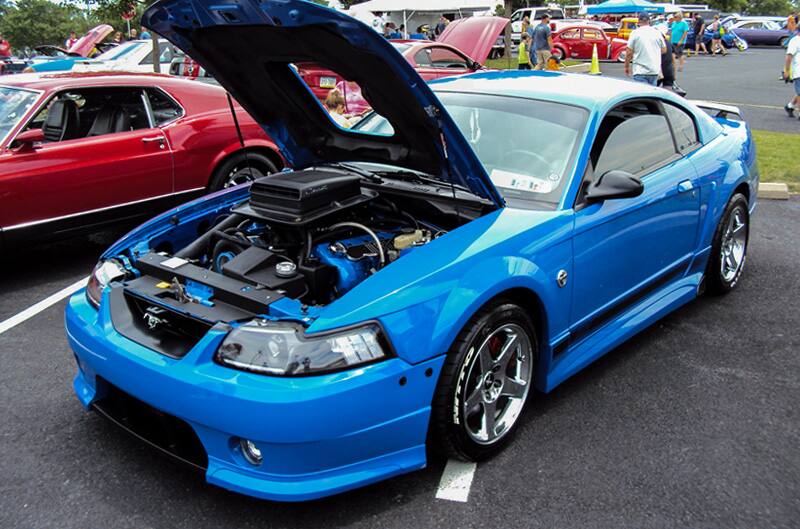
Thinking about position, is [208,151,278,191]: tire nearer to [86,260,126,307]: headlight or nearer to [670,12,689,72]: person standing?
[86,260,126,307]: headlight

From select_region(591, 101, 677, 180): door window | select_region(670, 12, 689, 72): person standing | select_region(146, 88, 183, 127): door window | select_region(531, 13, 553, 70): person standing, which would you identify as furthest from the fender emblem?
select_region(670, 12, 689, 72): person standing

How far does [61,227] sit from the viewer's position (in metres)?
5.25

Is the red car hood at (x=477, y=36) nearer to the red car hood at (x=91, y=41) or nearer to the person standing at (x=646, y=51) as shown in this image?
the person standing at (x=646, y=51)

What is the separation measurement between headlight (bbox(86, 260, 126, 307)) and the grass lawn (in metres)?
7.00

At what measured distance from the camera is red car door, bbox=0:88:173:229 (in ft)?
16.5

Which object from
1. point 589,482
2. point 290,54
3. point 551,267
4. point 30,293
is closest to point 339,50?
point 290,54

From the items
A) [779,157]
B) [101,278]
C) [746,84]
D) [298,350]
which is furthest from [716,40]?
[298,350]

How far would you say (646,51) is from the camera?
1119 cm

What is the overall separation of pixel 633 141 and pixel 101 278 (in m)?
2.81

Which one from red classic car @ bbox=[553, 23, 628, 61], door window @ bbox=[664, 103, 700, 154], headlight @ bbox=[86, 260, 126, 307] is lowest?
red classic car @ bbox=[553, 23, 628, 61]

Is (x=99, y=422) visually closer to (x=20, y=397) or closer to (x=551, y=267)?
(x=20, y=397)

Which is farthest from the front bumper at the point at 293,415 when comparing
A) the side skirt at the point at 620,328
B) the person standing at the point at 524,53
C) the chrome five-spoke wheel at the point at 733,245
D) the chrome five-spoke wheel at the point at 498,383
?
the person standing at the point at 524,53

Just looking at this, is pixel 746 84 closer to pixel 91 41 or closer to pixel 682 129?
pixel 682 129

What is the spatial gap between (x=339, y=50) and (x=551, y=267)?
1279mm
